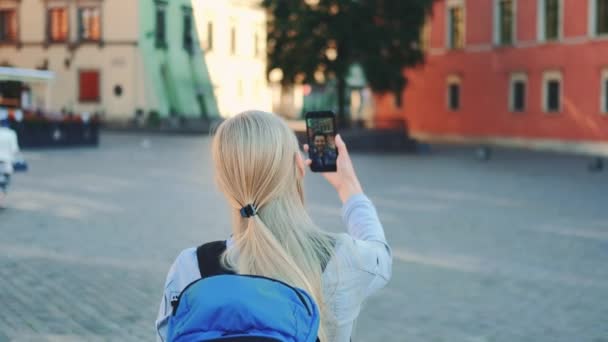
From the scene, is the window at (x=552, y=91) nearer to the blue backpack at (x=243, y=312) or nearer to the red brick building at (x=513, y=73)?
the red brick building at (x=513, y=73)

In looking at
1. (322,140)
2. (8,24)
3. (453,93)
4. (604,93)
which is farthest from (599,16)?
(322,140)

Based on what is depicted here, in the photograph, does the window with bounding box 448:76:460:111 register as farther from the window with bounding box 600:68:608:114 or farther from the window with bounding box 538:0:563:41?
the window with bounding box 600:68:608:114

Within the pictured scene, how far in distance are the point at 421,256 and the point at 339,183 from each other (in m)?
7.09

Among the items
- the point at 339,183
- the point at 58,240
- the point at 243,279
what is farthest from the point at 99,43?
the point at 243,279

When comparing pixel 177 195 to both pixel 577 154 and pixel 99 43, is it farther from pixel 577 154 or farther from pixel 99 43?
pixel 577 154

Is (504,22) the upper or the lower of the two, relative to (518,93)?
upper

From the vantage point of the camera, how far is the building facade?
20.0 feet

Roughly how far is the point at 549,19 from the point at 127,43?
3392 centimetres

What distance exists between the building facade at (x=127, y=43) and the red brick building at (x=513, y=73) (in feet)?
95.2

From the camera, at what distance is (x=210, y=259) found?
2426 millimetres

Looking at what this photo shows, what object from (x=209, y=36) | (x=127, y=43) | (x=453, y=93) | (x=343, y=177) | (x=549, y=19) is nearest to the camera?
(x=343, y=177)

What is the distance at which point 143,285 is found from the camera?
25.5 feet

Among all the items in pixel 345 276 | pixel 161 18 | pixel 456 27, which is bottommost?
pixel 345 276

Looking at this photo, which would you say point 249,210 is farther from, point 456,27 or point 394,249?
point 456,27
